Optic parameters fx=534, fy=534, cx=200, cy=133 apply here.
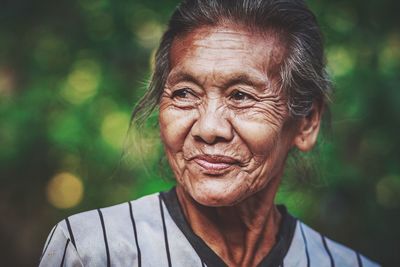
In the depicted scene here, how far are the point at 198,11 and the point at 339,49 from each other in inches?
78.5

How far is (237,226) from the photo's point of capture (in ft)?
7.51

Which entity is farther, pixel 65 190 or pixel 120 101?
pixel 65 190

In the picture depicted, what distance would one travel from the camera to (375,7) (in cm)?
389

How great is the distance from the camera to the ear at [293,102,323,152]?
7.94ft

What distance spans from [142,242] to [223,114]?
596 millimetres

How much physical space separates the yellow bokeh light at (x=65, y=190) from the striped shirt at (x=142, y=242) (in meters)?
1.98

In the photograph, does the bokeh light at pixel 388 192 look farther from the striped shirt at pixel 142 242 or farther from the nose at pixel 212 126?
the nose at pixel 212 126

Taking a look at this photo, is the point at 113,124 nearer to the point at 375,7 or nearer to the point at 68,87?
the point at 68,87

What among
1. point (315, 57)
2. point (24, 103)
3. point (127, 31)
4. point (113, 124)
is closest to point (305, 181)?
point (315, 57)

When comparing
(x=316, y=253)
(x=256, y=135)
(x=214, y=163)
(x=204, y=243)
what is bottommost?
(x=316, y=253)

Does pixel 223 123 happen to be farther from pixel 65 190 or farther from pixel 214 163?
pixel 65 190

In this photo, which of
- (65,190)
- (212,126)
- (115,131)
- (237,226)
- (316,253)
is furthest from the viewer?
(65,190)

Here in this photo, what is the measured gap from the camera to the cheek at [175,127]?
2.09m

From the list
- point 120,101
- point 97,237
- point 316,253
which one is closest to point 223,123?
point 97,237
